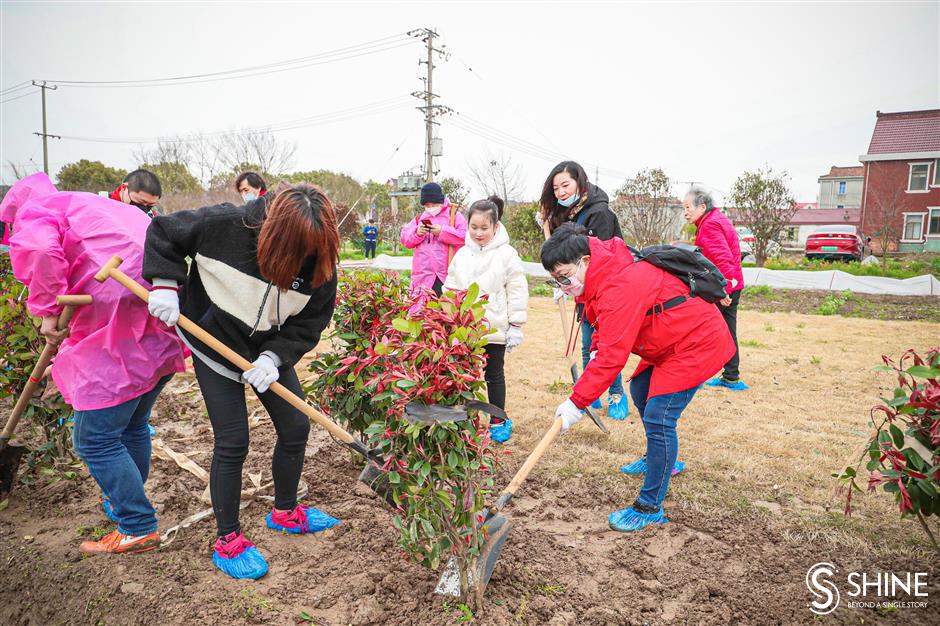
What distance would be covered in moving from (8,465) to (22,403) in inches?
21.5

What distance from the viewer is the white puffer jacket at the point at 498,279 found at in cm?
413

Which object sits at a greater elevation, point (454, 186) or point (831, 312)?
point (454, 186)

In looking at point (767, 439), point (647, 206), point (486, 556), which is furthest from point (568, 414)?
point (647, 206)

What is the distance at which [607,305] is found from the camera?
9.77 feet

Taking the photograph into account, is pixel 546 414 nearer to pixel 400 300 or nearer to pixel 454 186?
pixel 400 300

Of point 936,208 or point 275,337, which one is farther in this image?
point 936,208

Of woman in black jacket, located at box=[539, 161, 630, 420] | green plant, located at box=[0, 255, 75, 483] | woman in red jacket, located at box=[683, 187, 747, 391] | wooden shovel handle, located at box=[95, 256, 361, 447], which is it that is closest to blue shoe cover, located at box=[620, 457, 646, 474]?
woman in black jacket, located at box=[539, 161, 630, 420]

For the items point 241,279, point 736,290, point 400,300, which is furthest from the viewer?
point 736,290

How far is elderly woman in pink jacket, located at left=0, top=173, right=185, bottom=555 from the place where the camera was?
8.72ft

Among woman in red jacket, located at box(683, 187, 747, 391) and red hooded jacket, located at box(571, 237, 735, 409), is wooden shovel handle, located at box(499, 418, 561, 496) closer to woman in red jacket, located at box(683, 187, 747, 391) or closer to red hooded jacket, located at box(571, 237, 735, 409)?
red hooded jacket, located at box(571, 237, 735, 409)

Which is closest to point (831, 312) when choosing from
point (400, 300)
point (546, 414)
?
point (546, 414)

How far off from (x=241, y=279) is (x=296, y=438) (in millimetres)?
889

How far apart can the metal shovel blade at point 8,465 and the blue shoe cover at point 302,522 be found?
1710 mm

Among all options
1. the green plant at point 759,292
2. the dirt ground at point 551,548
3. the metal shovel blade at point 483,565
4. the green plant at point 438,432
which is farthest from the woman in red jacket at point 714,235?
the green plant at point 759,292
